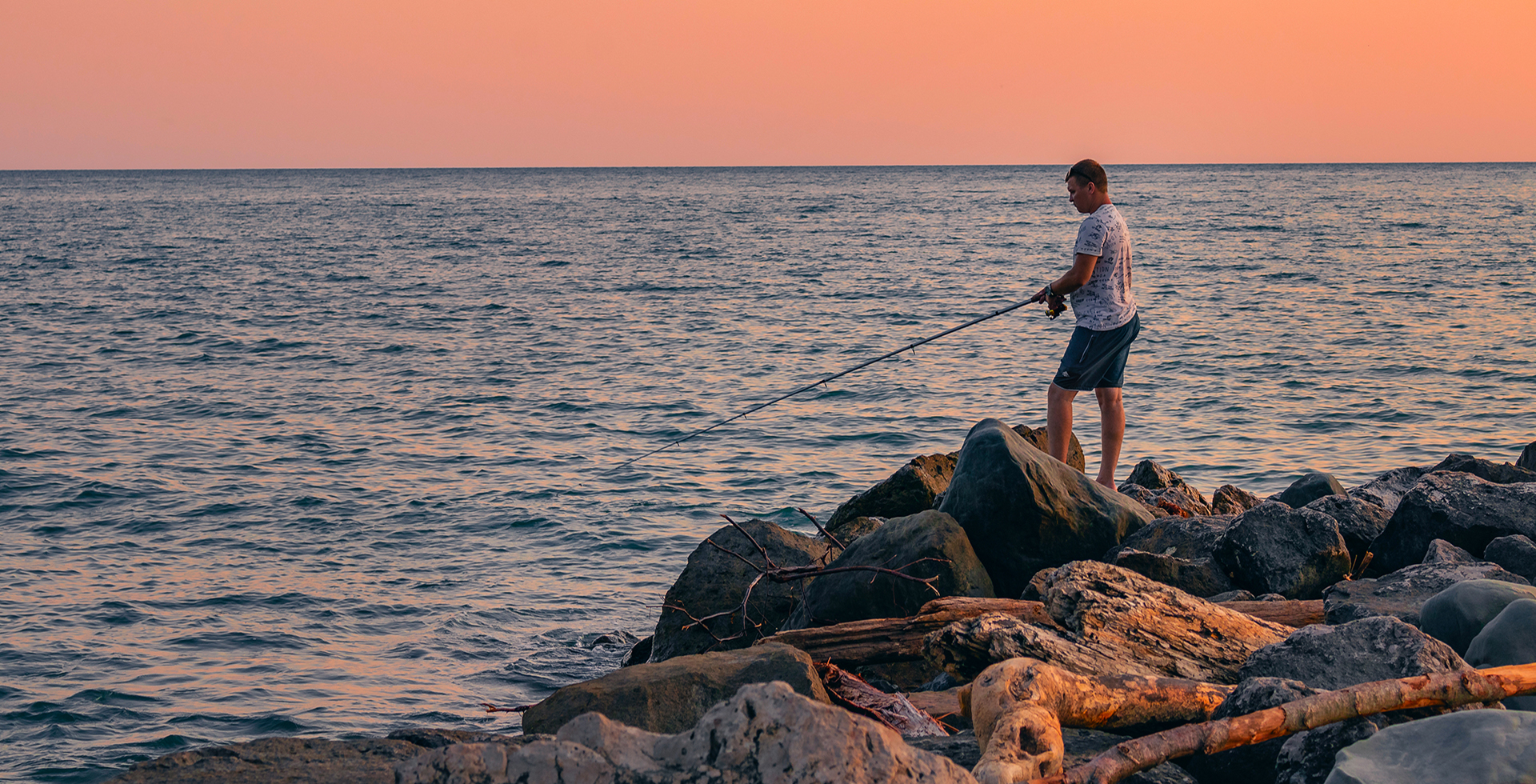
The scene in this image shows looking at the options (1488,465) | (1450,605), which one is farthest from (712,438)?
(1450,605)

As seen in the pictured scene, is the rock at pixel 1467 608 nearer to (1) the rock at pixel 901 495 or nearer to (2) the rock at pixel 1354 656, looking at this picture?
(2) the rock at pixel 1354 656

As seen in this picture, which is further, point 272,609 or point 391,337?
point 391,337

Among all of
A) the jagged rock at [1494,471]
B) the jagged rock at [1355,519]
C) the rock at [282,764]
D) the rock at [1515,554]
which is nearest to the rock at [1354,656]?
the rock at [1515,554]

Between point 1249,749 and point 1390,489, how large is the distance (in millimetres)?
4205

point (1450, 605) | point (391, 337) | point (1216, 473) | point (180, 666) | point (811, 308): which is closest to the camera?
point (1450, 605)

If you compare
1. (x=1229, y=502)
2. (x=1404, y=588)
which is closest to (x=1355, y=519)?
(x=1404, y=588)

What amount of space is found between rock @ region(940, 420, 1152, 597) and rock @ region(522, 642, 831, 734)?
1.79m

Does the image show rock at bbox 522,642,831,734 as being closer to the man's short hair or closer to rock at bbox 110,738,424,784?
rock at bbox 110,738,424,784

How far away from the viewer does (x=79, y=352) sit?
1789cm

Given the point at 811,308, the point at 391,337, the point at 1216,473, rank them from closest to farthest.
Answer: the point at 1216,473 → the point at 391,337 → the point at 811,308

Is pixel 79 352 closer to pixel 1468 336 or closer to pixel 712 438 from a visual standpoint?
pixel 712 438

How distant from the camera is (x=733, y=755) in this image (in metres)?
2.01

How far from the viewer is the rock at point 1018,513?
5336mm

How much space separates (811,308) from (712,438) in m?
12.3
